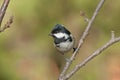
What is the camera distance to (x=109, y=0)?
4258mm

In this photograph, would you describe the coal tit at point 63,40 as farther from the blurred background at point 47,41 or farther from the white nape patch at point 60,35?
the blurred background at point 47,41

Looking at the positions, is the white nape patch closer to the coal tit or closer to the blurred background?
the coal tit

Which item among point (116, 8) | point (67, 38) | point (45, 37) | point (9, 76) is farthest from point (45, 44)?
point (67, 38)

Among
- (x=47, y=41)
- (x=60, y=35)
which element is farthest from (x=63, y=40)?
(x=47, y=41)

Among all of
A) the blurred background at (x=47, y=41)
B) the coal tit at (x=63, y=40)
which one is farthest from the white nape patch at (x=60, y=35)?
the blurred background at (x=47, y=41)

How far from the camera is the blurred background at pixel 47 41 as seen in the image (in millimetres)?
4016

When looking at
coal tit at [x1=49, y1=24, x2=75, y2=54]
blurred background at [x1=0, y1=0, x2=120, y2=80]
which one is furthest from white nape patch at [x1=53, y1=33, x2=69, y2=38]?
blurred background at [x1=0, y1=0, x2=120, y2=80]

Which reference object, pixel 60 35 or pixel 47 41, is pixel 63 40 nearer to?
pixel 60 35

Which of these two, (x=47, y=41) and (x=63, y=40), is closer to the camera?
(x=63, y=40)

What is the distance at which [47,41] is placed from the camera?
4098mm

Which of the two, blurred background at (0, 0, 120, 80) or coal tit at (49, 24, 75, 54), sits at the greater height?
coal tit at (49, 24, 75, 54)

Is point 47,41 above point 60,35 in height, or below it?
below

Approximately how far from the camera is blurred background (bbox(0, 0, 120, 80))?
4016 mm

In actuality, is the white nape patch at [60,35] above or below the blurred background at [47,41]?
above
